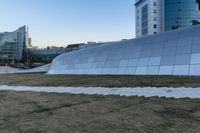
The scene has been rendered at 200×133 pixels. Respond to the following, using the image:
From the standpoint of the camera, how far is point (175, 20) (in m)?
115

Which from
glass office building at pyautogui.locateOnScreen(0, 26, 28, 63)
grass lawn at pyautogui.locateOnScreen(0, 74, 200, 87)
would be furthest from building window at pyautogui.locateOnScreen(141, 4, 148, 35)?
grass lawn at pyautogui.locateOnScreen(0, 74, 200, 87)

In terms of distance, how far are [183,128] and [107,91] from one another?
35.3 ft

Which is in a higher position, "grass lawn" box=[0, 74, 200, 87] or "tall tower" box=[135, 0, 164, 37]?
"tall tower" box=[135, 0, 164, 37]

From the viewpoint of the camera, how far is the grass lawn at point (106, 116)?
32.6 ft

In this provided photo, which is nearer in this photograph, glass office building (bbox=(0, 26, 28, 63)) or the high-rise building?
the high-rise building

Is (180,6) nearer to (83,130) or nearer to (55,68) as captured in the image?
(55,68)

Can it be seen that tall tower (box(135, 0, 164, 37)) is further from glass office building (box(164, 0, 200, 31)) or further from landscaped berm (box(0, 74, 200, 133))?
landscaped berm (box(0, 74, 200, 133))

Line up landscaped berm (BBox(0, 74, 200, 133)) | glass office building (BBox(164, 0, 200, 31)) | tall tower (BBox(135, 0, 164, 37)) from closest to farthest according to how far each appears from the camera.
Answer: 1. landscaped berm (BBox(0, 74, 200, 133))
2. glass office building (BBox(164, 0, 200, 31))
3. tall tower (BBox(135, 0, 164, 37))

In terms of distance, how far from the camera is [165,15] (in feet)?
391

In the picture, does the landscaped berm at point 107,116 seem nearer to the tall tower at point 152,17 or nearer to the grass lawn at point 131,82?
the grass lawn at point 131,82

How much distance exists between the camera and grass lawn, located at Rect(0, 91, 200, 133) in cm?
994

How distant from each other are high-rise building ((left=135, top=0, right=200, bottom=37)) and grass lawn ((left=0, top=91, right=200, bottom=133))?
3821 inches

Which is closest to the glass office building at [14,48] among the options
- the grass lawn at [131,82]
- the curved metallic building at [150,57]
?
the curved metallic building at [150,57]

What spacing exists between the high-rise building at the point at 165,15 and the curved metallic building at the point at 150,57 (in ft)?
230
